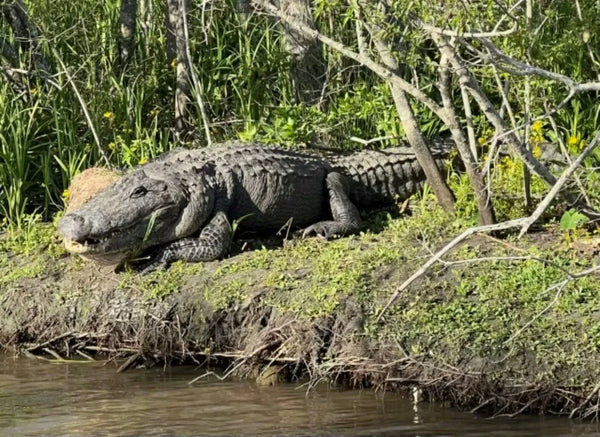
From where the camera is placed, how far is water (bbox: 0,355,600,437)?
19.1 feet

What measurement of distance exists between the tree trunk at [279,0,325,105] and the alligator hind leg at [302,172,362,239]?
5.28 ft

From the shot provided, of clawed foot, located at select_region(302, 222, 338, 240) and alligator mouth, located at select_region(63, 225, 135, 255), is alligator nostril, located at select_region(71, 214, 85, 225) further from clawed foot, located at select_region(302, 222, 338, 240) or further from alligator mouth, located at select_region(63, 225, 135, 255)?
clawed foot, located at select_region(302, 222, 338, 240)

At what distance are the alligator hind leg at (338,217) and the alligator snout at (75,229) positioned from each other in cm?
148

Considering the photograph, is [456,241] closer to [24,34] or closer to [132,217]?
[132,217]

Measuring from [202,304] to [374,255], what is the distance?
109 cm

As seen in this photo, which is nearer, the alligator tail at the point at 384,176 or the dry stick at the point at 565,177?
the dry stick at the point at 565,177

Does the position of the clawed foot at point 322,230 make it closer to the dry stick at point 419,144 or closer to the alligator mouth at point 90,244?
the dry stick at point 419,144

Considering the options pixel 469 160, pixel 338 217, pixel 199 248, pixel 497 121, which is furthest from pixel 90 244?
pixel 497 121

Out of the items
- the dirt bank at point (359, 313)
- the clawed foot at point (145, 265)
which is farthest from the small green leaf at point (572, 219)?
the clawed foot at point (145, 265)

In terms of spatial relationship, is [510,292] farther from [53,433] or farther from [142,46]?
[142,46]

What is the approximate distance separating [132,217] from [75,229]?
387 mm

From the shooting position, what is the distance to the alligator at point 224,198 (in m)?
7.64

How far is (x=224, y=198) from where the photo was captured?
26.4 ft

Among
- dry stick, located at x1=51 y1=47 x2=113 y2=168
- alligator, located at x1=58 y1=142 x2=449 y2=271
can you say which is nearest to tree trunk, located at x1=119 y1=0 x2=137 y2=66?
dry stick, located at x1=51 y1=47 x2=113 y2=168
